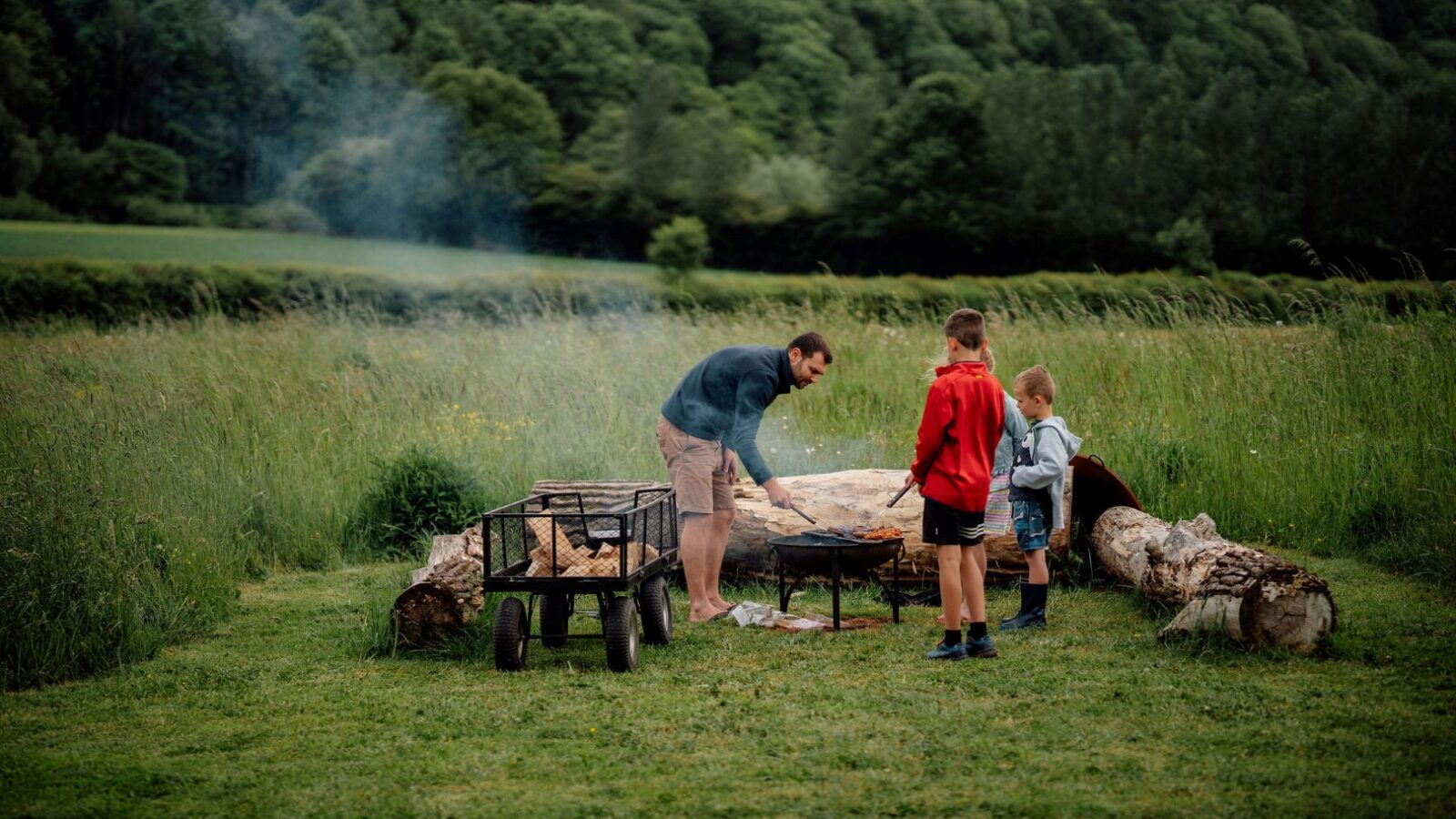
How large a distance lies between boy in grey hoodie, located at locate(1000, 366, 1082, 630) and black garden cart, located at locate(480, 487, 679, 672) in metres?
2.06

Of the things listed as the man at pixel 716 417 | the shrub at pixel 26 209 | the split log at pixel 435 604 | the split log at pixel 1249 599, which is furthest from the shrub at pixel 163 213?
the split log at pixel 1249 599

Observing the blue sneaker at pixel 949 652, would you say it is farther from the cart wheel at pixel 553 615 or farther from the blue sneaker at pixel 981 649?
the cart wheel at pixel 553 615

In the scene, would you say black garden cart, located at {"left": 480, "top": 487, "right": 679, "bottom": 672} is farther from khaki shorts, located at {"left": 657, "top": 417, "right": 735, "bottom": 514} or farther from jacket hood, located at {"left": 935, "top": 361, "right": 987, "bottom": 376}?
jacket hood, located at {"left": 935, "top": 361, "right": 987, "bottom": 376}

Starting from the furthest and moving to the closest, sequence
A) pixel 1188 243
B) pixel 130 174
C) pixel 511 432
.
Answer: pixel 1188 243, pixel 130 174, pixel 511 432

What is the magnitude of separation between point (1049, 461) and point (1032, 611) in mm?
895

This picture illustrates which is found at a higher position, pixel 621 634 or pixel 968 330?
pixel 968 330

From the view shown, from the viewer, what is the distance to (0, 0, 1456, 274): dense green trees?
119 ft

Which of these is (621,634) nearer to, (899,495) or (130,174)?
(899,495)

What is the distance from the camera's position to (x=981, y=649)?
6.68 m

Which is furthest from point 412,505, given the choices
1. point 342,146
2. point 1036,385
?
point 342,146

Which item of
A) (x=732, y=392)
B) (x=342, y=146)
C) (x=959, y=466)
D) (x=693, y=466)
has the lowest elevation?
(x=693, y=466)

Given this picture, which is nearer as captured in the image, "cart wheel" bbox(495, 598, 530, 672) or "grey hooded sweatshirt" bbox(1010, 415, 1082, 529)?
"cart wheel" bbox(495, 598, 530, 672)

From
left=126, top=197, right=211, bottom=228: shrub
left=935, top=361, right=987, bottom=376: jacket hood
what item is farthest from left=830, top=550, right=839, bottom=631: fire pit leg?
left=126, top=197, right=211, bottom=228: shrub

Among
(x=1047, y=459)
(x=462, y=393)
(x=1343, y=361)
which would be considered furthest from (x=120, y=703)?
(x=1343, y=361)
